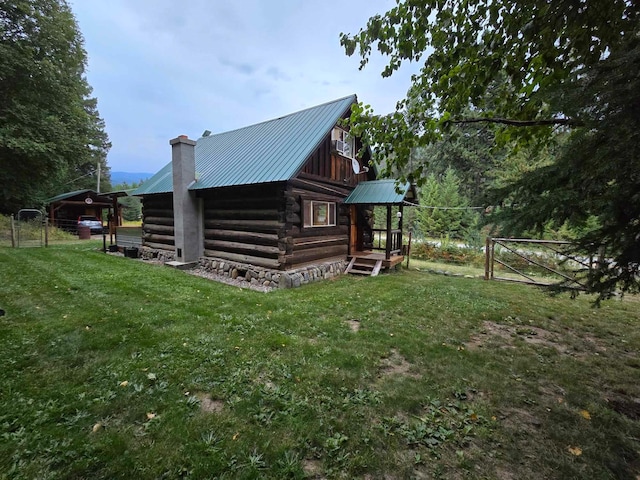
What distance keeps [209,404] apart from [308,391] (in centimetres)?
101

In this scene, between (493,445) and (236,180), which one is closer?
(493,445)

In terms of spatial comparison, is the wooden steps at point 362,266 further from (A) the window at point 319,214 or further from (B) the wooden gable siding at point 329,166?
(B) the wooden gable siding at point 329,166

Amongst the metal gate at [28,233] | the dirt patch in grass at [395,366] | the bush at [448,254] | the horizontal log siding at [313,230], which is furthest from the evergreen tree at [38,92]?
the bush at [448,254]

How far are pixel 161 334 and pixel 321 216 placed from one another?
6.96 metres

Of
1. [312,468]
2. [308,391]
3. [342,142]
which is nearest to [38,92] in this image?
[342,142]

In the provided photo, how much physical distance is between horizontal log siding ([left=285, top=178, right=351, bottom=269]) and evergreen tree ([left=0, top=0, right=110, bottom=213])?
480 inches

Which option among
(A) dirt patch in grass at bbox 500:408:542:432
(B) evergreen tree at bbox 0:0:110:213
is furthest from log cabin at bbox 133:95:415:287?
(A) dirt patch in grass at bbox 500:408:542:432

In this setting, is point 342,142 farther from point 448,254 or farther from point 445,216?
point 445,216

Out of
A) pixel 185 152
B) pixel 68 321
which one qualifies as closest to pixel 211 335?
pixel 68 321

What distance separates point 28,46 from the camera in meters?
12.6

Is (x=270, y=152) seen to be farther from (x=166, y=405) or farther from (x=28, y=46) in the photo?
(x=28, y=46)

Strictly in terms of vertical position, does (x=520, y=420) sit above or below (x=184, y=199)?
below

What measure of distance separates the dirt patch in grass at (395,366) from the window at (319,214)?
6076mm

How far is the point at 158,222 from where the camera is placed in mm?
12734
